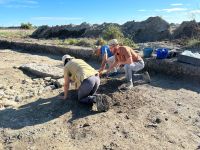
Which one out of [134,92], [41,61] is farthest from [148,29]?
[134,92]

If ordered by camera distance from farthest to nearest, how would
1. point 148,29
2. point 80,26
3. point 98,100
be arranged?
point 80,26 → point 148,29 → point 98,100

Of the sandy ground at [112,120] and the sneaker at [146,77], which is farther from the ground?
the sneaker at [146,77]

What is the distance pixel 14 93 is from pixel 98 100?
100 inches

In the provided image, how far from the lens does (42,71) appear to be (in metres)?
9.61

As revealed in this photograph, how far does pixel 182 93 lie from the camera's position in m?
7.55

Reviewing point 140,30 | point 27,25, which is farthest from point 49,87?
point 27,25

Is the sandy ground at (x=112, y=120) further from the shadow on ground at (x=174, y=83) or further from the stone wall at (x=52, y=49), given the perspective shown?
the stone wall at (x=52, y=49)

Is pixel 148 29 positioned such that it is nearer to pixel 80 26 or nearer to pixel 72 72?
pixel 80 26

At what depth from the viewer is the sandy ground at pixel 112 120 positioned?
5500mm

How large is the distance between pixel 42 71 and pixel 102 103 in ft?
11.9

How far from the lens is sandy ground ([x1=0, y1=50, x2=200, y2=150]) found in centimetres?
550

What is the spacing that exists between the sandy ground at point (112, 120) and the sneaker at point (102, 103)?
12 cm

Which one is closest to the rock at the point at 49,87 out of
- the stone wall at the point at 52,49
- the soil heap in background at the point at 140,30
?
the stone wall at the point at 52,49

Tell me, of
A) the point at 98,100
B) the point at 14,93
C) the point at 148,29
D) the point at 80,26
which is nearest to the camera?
the point at 98,100
